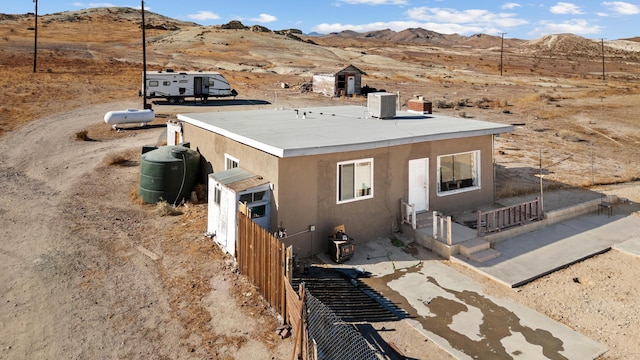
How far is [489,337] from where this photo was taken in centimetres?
825

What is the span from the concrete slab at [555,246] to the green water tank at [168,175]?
32.0 feet

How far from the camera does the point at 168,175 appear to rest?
1567 cm

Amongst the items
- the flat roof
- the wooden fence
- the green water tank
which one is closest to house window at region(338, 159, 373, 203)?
the flat roof

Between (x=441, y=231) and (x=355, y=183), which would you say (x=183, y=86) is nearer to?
(x=355, y=183)

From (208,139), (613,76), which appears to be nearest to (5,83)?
(208,139)

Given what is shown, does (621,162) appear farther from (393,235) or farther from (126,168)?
(126,168)

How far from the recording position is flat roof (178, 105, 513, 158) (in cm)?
1181

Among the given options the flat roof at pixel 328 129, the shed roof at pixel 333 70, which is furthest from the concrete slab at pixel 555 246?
the shed roof at pixel 333 70

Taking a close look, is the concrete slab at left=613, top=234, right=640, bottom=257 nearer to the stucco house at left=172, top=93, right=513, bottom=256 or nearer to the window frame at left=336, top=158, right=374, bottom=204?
the stucco house at left=172, top=93, right=513, bottom=256

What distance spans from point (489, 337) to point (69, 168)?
19.9 m

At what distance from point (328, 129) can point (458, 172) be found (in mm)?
4556

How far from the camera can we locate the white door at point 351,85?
44656 millimetres

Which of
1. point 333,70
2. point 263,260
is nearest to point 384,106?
point 263,260

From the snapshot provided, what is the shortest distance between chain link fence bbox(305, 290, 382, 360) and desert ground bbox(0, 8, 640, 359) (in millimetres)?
659
